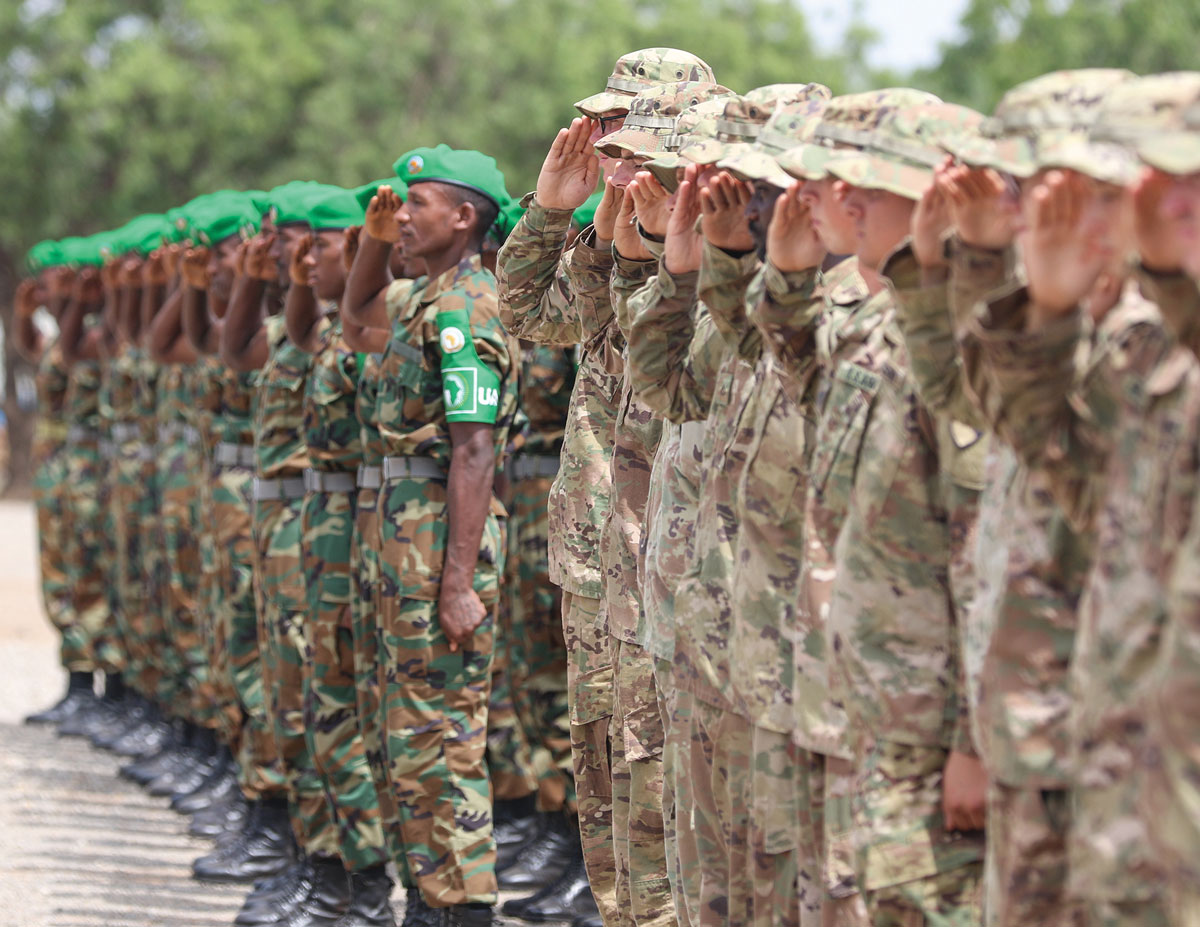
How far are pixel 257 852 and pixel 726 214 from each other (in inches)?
181

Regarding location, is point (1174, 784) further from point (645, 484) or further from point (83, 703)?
point (83, 703)

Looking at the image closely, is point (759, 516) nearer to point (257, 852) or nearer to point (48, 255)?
point (257, 852)

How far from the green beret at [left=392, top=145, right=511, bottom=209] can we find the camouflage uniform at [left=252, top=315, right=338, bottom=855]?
1.22 metres

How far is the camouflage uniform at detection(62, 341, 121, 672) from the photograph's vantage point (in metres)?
11.4

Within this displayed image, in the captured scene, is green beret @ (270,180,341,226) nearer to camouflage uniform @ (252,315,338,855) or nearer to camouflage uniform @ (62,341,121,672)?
camouflage uniform @ (252,315,338,855)

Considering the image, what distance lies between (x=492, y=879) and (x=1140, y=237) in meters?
3.79

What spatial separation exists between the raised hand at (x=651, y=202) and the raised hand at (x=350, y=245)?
2.36 m

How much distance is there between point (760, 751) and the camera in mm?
3799

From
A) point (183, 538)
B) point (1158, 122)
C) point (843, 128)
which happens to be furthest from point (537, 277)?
point (183, 538)

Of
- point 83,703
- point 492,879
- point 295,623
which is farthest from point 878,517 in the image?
point 83,703

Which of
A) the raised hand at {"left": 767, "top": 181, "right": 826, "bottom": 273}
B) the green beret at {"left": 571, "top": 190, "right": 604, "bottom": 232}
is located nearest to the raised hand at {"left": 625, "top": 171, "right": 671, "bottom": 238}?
the raised hand at {"left": 767, "top": 181, "right": 826, "bottom": 273}

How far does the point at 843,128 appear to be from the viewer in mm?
3562

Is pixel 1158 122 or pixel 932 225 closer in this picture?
pixel 1158 122

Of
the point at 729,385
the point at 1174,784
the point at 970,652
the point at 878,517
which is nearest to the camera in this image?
the point at 1174,784
